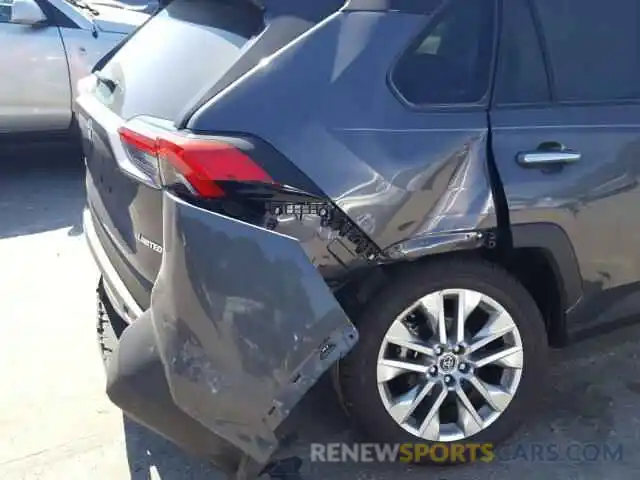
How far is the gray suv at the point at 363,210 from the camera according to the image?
249 cm

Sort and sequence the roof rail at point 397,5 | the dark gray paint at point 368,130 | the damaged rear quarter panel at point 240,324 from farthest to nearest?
the roof rail at point 397,5 < the dark gray paint at point 368,130 < the damaged rear quarter panel at point 240,324

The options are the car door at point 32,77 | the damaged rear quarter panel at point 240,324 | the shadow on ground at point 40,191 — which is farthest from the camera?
the car door at point 32,77

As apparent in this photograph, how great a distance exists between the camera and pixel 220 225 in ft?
7.90

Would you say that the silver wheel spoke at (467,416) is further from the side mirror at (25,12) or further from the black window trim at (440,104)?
the side mirror at (25,12)

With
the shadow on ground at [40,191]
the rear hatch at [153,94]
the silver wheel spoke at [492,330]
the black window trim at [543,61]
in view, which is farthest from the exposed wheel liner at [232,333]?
the shadow on ground at [40,191]

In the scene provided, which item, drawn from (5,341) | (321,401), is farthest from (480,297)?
(5,341)

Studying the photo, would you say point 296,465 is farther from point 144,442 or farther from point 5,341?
point 5,341

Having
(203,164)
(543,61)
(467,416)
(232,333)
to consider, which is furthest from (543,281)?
(203,164)

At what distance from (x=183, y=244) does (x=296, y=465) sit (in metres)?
1.09

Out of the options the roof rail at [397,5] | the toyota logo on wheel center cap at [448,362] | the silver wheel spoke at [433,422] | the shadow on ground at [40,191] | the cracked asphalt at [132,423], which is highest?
the roof rail at [397,5]

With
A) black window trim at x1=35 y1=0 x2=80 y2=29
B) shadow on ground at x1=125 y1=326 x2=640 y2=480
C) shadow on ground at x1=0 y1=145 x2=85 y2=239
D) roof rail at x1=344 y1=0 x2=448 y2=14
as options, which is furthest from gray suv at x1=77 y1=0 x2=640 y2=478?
black window trim at x1=35 y1=0 x2=80 y2=29

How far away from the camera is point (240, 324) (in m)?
2.46

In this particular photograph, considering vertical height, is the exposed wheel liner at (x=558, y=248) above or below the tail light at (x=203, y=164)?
below

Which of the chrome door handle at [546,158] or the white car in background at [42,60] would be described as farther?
the white car in background at [42,60]
